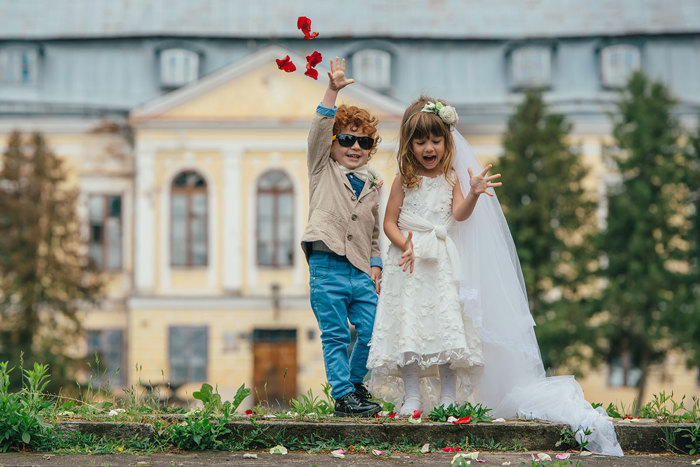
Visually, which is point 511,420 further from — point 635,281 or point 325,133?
point 635,281

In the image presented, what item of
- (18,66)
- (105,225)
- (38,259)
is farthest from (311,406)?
(18,66)

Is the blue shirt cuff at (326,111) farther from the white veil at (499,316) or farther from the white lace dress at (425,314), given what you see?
the white veil at (499,316)

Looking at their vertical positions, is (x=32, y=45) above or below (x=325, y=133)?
above

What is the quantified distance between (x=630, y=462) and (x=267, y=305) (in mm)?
21462

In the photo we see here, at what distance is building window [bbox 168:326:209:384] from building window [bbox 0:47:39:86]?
8335mm

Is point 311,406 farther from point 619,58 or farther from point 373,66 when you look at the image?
point 619,58

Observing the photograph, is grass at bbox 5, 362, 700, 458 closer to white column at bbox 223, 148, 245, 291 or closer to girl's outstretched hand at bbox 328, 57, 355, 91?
girl's outstretched hand at bbox 328, 57, 355, 91

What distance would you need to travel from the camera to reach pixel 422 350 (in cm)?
513

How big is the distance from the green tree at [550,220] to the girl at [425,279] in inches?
655

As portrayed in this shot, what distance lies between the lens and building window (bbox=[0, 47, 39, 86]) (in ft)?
90.8

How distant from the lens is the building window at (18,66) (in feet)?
90.8

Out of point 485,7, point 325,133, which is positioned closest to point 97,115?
point 485,7

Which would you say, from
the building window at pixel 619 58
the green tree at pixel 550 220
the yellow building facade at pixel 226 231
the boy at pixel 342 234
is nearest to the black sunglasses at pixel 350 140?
the boy at pixel 342 234

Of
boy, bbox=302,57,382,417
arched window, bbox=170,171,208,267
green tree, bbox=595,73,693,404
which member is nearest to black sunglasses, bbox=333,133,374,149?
boy, bbox=302,57,382,417
